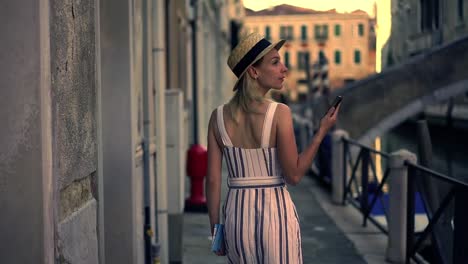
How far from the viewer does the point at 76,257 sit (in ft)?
8.33

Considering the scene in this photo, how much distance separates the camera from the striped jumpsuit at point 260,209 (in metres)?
2.83

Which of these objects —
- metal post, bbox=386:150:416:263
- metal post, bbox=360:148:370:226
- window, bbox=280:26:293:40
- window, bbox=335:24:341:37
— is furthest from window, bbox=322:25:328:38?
metal post, bbox=386:150:416:263

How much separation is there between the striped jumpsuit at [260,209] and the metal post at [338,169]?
7468 millimetres

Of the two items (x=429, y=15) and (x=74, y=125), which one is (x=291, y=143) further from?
(x=429, y=15)

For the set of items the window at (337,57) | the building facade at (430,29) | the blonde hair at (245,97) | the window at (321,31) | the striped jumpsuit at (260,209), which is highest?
the window at (321,31)

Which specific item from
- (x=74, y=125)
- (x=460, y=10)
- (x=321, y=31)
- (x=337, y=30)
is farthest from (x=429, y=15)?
(x=321, y=31)

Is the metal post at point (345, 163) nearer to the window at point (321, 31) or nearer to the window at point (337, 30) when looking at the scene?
the window at point (321, 31)

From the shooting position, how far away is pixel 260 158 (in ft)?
9.30

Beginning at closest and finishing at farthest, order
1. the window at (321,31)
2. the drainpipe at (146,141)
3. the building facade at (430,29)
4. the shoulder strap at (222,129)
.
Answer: the shoulder strap at (222,129), the drainpipe at (146,141), the building facade at (430,29), the window at (321,31)

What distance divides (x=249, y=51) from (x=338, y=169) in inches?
303

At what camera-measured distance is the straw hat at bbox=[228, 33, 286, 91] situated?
286 cm

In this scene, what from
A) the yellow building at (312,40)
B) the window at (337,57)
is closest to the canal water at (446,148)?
the yellow building at (312,40)

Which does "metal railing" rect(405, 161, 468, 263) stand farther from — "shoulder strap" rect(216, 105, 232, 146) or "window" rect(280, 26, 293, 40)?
"window" rect(280, 26, 293, 40)

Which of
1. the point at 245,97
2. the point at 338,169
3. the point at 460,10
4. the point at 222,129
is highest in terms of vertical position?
the point at 460,10
